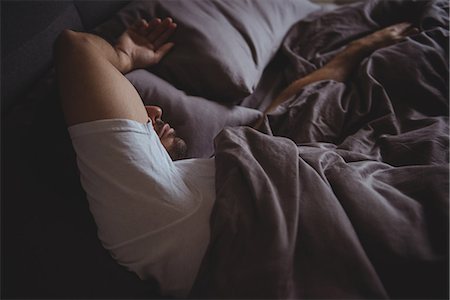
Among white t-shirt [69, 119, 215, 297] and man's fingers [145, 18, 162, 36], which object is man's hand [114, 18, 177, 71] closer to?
man's fingers [145, 18, 162, 36]

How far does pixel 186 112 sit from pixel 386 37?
680 mm

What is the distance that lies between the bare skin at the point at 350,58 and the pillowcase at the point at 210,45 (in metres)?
0.11

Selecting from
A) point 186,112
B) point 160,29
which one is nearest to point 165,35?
point 160,29

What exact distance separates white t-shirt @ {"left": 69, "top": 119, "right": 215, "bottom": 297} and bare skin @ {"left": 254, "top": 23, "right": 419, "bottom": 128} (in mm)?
489

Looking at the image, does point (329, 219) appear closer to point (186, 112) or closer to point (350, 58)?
point (186, 112)

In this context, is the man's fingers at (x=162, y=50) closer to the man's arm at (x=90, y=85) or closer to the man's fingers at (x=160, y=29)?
the man's fingers at (x=160, y=29)

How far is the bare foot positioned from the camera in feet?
3.53

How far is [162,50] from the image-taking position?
892mm

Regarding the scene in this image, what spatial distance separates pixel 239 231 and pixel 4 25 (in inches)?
24.7

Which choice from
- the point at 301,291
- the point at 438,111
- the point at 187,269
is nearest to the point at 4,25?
the point at 187,269

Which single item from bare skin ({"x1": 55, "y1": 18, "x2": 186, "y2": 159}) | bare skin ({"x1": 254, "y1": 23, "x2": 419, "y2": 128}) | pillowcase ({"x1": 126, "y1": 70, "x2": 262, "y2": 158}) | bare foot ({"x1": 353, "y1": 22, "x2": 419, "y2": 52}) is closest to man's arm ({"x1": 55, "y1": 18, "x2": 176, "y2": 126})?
bare skin ({"x1": 55, "y1": 18, "x2": 186, "y2": 159})

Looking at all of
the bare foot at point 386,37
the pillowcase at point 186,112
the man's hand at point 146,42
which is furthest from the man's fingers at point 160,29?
the bare foot at point 386,37

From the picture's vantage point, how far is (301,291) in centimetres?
53

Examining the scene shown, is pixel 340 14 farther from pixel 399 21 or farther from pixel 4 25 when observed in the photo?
pixel 4 25
